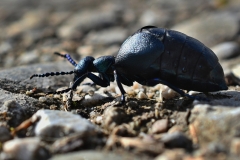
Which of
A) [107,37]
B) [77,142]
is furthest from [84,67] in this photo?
[107,37]

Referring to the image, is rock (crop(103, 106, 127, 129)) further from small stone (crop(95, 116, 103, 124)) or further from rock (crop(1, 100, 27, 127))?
rock (crop(1, 100, 27, 127))

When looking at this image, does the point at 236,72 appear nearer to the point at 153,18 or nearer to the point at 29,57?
the point at 29,57

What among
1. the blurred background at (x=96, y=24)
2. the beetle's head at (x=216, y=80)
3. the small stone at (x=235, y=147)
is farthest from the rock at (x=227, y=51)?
the small stone at (x=235, y=147)

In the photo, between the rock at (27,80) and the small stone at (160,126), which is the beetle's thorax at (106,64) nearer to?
the rock at (27,80)

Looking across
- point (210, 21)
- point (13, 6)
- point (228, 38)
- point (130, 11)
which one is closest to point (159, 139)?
point (228, 38)

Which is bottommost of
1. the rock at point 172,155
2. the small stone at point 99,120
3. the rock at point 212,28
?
the rock at point 172,155
